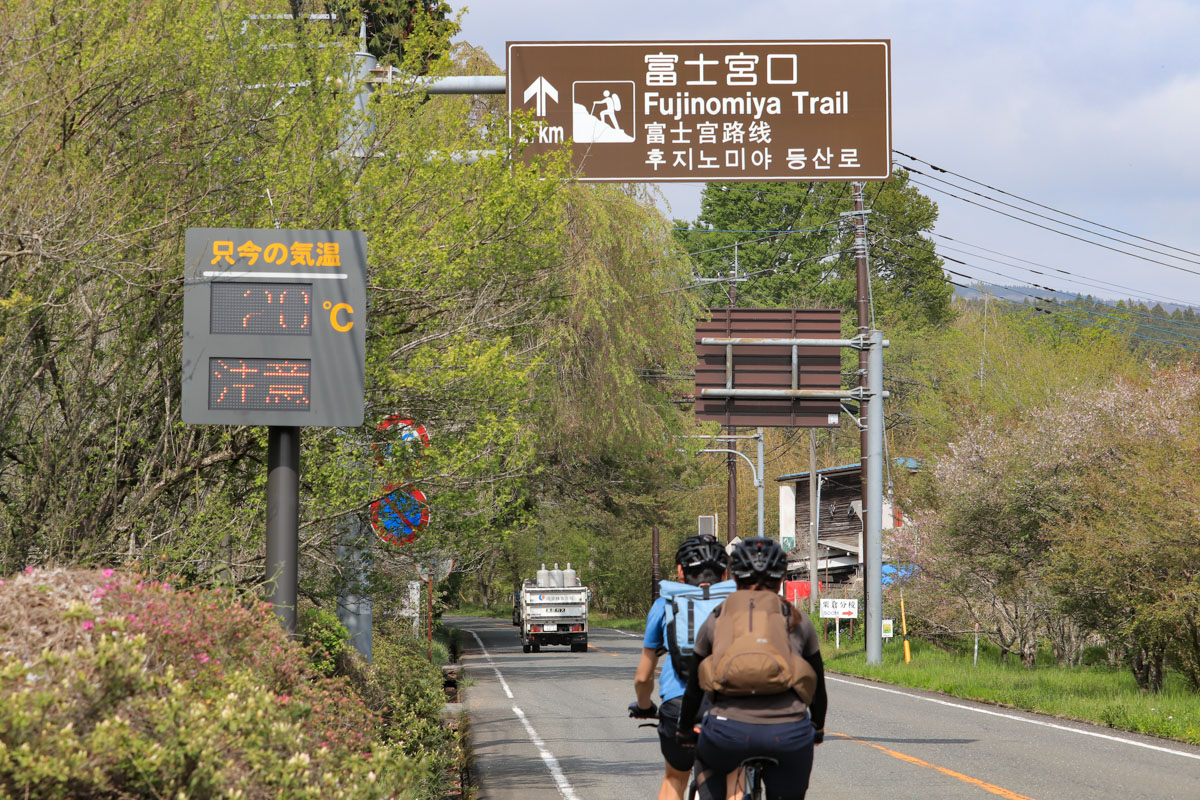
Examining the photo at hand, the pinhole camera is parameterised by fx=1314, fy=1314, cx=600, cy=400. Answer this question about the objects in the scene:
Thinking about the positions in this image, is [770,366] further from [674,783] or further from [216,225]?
[674,783]

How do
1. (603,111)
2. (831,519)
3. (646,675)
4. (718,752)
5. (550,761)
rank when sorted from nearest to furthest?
(718,752), (646,675), (603,111), (550,761), (831,519)

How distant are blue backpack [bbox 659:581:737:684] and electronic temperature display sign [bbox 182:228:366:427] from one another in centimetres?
270

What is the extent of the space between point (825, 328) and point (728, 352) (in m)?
2.00

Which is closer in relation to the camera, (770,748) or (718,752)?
(770,748)

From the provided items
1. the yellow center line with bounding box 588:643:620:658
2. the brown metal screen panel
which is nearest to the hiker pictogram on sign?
the brown metal screen panel

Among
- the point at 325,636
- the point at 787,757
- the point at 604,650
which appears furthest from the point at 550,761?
the point at 604,650

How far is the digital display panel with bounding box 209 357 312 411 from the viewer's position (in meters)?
8.37

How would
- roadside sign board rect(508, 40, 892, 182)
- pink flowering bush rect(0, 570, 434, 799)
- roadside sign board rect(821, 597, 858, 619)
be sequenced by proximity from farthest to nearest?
roadside sign board rect(821, 597, 858, 619)
roadside sign board rect(508, 40, 892, 182)
pink flowering bush rect(0, 570, 434, 799)

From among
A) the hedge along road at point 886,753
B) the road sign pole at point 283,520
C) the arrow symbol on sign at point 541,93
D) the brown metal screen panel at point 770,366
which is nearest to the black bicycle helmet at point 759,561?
the road sign pole at point 283,520

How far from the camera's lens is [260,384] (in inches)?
332

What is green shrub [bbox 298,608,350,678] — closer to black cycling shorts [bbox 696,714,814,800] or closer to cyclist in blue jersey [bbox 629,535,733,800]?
cyclist in blue jersey [bbox 629,535,733,800]

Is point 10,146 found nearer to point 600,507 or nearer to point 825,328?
point 825,328

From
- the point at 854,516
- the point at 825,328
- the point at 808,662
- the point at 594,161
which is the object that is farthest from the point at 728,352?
the point at 854,516

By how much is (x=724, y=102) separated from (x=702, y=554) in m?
7.82
